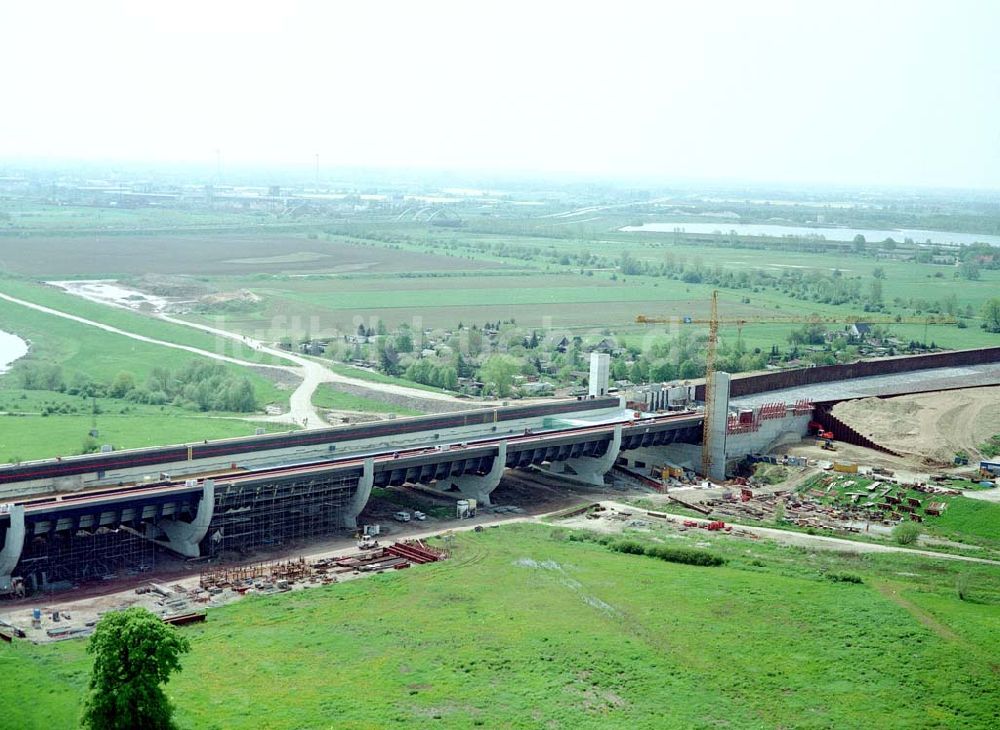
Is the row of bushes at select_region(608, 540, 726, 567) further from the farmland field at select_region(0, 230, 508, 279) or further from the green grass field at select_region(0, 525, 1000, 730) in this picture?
the farmland field at select_region(0, 230, 508, 279)

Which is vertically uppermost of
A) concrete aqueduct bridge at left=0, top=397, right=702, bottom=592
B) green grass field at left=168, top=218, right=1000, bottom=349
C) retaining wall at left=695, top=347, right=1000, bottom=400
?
concrete aqueduct bridge at left=0, top=397, right=702, bottom=592

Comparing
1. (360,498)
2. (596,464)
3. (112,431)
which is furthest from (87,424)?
(596,464)

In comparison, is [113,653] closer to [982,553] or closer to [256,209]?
[982,553]

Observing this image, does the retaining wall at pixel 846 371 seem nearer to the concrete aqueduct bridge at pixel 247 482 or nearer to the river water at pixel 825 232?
the concrete aqueduct bridge at pixel 247 482

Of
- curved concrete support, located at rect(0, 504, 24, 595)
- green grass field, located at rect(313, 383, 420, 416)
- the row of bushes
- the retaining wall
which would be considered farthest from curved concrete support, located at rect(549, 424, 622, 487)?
curved concrete support, located at rect(0, 504, 24, 595)

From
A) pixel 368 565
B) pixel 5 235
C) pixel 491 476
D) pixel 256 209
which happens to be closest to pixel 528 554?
pixel 368 565
